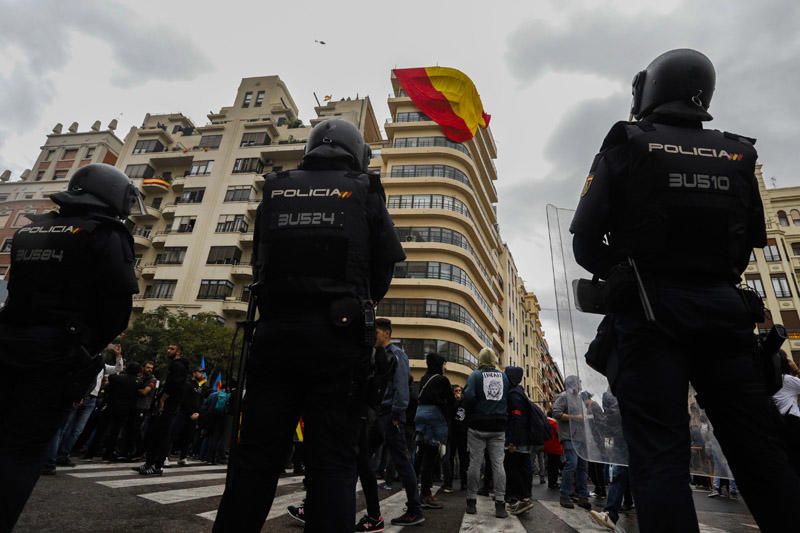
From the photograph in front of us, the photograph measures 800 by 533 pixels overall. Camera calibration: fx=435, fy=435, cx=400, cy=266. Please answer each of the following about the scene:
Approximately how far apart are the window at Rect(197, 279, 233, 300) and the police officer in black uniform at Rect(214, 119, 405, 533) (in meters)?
37.2

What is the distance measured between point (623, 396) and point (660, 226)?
26.3 inches

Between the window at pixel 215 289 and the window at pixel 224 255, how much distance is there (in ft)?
5.64

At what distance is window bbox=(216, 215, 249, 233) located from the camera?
38781 millimetres

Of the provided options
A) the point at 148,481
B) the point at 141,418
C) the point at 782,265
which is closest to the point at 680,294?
the point at 148,481

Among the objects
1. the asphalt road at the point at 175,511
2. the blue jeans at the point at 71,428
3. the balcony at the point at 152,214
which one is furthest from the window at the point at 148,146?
the asphalt road at the point at 175,511

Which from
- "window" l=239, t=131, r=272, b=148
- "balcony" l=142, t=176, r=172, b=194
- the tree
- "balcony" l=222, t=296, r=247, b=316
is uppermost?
"window" l=239, t=131, r=272, b=148

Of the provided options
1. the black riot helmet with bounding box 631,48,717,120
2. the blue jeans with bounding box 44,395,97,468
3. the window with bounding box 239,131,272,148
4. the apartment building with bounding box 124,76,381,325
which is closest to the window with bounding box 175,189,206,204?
the apartment building with bounding box 124,76,381,325

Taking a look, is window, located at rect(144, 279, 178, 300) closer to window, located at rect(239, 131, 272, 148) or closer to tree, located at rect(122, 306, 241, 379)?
tree, located at rect(122, 306, 241, 379)

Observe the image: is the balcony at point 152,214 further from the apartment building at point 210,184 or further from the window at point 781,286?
the window at point 781,286

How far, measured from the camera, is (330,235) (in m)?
1.92

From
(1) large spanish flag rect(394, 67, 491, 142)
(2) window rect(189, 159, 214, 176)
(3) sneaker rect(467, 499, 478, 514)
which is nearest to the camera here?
(3) sneaker rect(467, 499, 478, 514)

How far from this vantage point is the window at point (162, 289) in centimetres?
3738

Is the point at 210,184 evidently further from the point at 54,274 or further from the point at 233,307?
the point at 54,274

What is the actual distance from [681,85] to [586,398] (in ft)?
6.18
